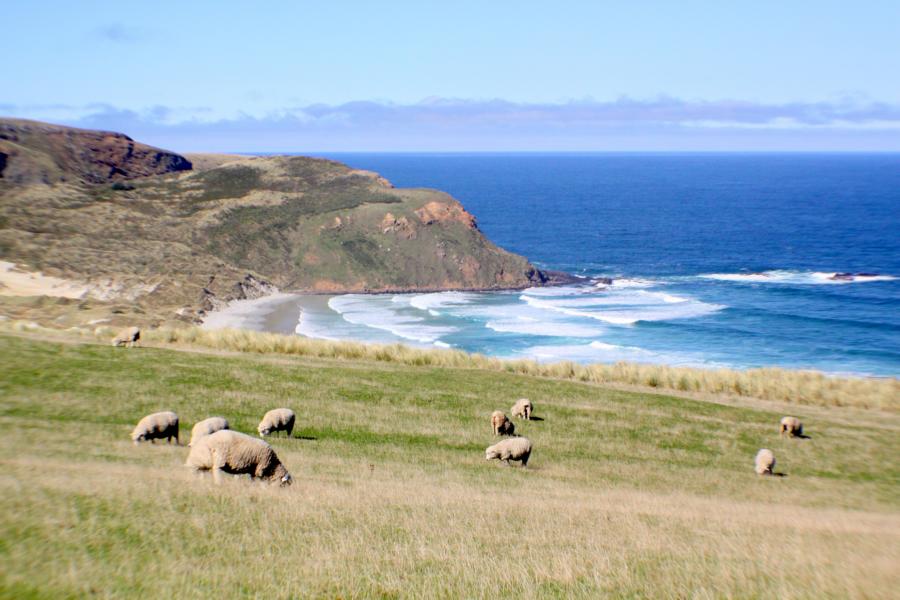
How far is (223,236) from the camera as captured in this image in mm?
105312

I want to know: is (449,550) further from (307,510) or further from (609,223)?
(609,223)

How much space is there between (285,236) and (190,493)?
9650 cm

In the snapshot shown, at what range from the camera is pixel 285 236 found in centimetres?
10825

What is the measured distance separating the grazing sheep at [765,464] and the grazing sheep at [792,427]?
5.85m

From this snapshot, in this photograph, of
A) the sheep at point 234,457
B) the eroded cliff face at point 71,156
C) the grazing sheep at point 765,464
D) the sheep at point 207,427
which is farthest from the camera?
the eroded cliff face at point 71,156

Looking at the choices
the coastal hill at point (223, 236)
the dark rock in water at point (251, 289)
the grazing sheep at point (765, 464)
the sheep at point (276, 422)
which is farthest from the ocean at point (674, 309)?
the sheep at point (276, 422)

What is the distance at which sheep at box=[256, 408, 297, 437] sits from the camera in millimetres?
24156

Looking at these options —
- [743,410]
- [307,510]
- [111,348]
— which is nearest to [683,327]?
[743,410]

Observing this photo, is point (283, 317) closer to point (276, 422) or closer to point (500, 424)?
point (500, 424)

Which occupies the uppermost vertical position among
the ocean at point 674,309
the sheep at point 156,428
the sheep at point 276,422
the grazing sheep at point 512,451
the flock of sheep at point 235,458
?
the flock of sheep at point 235,458

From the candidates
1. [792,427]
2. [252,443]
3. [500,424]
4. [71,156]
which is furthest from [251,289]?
[252,443]

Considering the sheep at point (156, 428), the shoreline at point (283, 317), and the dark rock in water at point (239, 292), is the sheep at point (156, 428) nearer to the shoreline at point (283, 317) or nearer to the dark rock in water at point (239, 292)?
the shoreline at point (283, 317)

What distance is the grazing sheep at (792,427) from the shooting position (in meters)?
31.6

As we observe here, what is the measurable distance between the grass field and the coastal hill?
4672 cm
